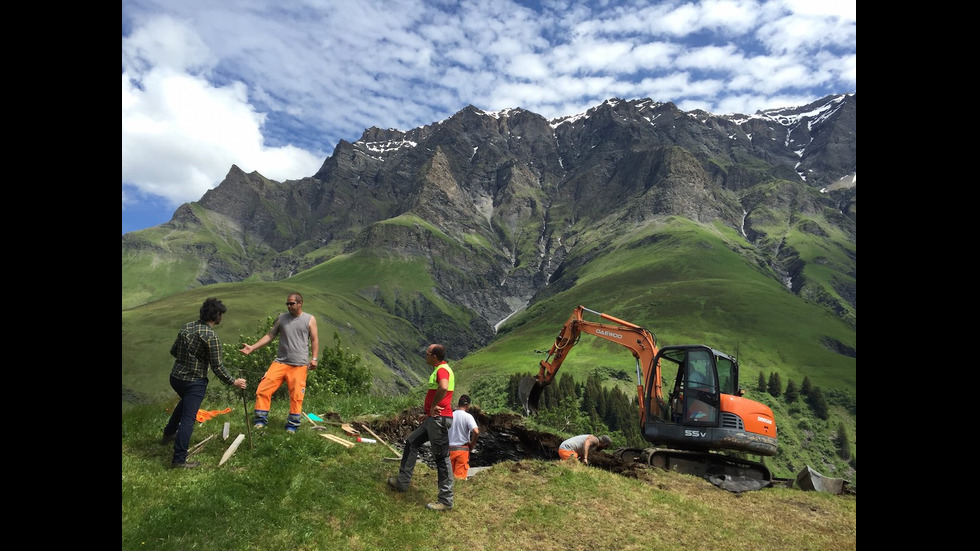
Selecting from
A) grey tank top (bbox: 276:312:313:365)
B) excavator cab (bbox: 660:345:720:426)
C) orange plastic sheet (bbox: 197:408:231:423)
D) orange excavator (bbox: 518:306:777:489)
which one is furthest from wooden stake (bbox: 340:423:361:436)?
excavator cab (bbox: 660:345:720:426)

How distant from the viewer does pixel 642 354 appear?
25.8m

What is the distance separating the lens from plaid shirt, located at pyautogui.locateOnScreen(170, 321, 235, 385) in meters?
11.1

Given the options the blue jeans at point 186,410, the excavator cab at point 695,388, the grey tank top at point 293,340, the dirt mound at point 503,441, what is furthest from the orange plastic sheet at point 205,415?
the excavator cab at point 695,388

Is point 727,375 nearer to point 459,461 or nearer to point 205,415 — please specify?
point 459,461

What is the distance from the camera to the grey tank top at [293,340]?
13633 millimetres

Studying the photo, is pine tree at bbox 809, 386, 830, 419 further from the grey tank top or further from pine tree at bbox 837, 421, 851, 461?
the grey tank top

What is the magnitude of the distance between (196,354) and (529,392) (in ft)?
64.5

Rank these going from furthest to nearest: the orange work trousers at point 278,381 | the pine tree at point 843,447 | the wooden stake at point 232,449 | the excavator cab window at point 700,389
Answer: the pine tree at point 843,447
the excavator cab window at point 700,389
the orange work trousers at point 278,381
the wooden stake at point 232,449

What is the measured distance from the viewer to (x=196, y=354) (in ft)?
36.6

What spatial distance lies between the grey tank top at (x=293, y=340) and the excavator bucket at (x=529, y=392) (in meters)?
16.3

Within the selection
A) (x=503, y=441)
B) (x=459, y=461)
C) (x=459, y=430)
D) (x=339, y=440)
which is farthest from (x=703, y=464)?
(x=339, y=440)

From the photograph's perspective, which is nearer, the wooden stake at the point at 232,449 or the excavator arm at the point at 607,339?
the wooden stake at the point at 232,449

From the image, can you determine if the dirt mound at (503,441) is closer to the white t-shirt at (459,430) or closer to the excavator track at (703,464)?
the excavator track at (703,464)
